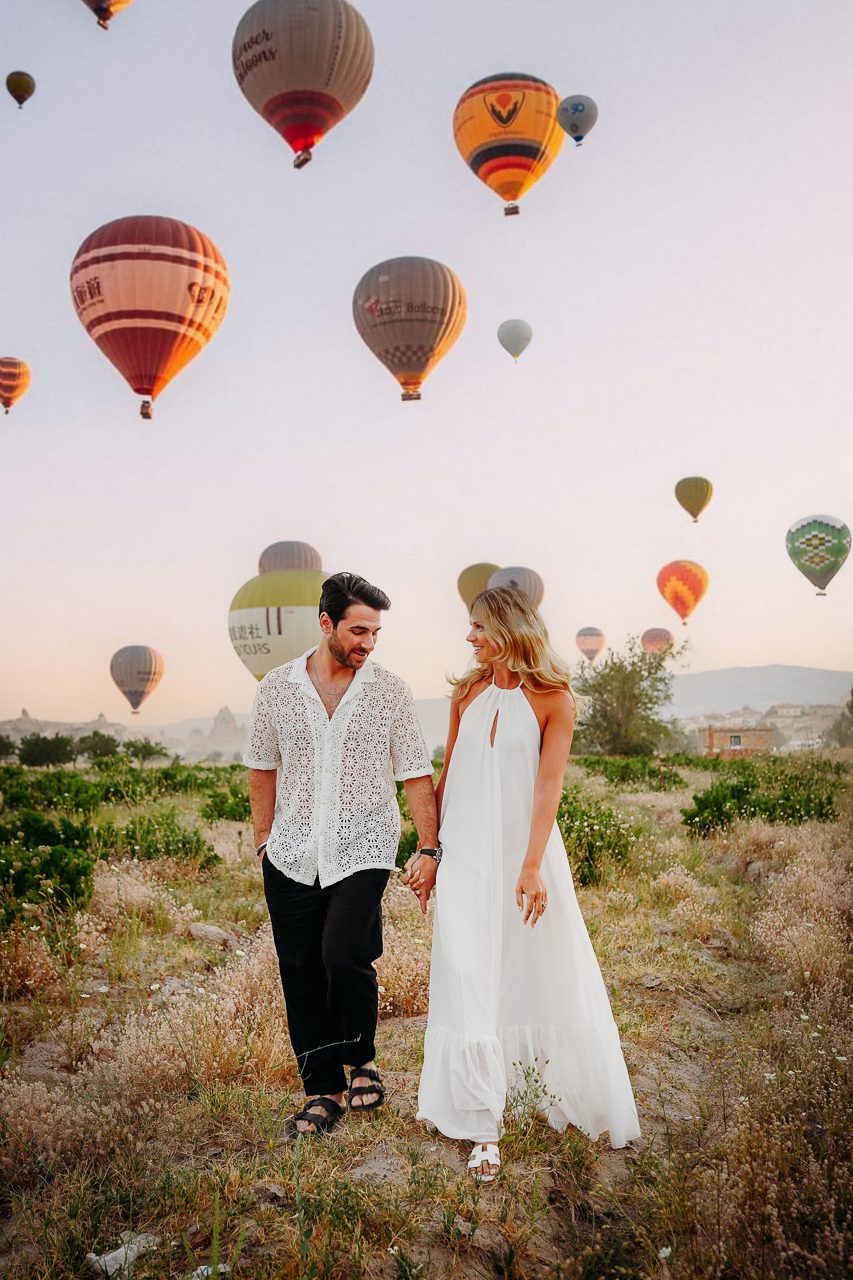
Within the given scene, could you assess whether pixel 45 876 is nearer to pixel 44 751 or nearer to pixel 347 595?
pixel 347 595

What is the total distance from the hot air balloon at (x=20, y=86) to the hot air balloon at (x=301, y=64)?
15.7 meters

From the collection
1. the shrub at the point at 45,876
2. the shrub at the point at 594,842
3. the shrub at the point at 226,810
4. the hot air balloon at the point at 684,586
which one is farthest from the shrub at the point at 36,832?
the hot air balloon at the point at 684,586

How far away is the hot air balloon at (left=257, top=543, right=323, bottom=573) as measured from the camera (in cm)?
3397

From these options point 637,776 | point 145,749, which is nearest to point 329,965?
point 637,776

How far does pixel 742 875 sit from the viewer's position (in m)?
9.30

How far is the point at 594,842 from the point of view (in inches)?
351

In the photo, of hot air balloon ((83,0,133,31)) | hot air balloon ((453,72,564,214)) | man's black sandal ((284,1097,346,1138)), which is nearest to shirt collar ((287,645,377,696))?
man's black sandal ((284,1097,346,1138))

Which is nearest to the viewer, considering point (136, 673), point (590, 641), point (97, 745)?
point (97, 745)

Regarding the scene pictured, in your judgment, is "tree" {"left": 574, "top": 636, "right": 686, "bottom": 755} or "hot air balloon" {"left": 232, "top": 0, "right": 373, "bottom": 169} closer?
"hot air balloon" {"left": 232, "top": 0, "right": 373, "bottom": 169}

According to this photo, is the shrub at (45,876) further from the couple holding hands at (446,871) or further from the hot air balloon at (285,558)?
the hot air balloon at (285,558)

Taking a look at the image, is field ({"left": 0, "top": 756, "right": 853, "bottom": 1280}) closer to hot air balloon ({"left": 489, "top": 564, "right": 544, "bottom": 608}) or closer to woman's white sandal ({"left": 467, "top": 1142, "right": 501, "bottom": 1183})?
woman's white sandal ({"left": 467, "top": 1142, "right": 501, "bottom": 1183})

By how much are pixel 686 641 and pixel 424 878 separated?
1384 inches

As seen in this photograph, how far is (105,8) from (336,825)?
2351cm

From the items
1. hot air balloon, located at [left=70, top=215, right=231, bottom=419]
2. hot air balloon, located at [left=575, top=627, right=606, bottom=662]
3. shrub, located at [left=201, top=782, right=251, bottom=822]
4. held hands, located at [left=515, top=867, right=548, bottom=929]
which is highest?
hot air balloon, located at [left=70, top=215, right=231, bottom=419]
